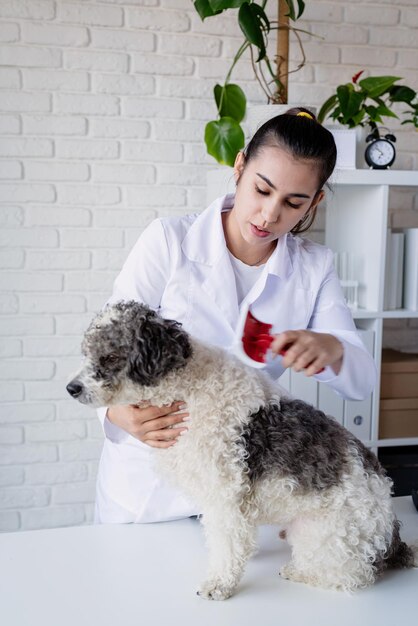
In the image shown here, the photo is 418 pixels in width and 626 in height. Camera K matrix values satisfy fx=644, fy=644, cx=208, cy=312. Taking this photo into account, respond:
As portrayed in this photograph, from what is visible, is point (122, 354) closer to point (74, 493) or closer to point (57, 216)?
point (57, 216)

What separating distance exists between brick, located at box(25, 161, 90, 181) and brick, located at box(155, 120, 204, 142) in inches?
12.5

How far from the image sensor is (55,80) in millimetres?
2371

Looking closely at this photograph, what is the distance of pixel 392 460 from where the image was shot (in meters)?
2.44

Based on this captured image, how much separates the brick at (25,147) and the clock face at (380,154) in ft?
3.86

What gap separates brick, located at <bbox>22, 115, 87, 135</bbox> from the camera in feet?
7.80

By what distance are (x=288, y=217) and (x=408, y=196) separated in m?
1.62

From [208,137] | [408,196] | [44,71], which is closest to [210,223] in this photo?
[208,137]

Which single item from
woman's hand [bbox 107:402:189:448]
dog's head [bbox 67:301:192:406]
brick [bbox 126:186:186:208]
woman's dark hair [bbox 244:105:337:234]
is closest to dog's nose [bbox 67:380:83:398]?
dog's head [bbox 67:301:192:406]

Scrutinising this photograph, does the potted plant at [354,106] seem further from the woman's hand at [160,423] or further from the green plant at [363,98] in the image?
the woman's hand at [160,423]

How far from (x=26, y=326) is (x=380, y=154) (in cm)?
147

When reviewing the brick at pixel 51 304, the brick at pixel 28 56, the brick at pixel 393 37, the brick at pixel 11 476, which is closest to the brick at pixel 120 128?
the brick at pixel 28 56

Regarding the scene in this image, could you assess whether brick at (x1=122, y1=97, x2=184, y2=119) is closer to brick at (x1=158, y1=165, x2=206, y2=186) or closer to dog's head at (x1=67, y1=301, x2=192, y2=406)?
Answer: brick at (x1=158, y1=165, x2=206, y2=186)

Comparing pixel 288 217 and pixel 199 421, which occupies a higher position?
pixel 288 217

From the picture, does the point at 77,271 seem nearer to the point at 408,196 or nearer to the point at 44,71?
the point at 44,71
